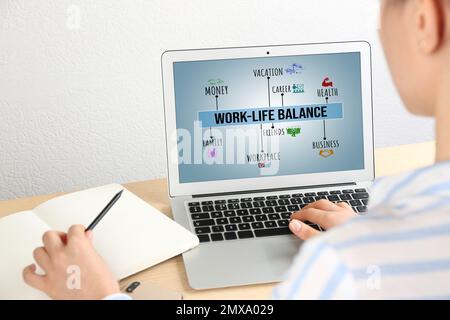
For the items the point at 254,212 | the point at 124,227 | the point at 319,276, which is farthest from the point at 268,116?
the point at 319,276

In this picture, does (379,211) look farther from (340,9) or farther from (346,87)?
(340,9)

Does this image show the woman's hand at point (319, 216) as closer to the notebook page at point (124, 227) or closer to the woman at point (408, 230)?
the notebook page at point (124, 227)

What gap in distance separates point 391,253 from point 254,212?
21.1 inches

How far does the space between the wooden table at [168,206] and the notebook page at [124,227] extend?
2cm

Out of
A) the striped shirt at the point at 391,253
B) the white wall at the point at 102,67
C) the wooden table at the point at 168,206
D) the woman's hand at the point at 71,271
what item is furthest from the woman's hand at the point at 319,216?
the white wall at the point at 102,67

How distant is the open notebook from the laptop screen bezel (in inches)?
4.0

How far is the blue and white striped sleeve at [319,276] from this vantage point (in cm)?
54

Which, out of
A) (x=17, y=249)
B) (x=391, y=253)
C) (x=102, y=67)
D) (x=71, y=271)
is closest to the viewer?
(x=391, y=253)

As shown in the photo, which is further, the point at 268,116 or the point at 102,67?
the point at 102,67

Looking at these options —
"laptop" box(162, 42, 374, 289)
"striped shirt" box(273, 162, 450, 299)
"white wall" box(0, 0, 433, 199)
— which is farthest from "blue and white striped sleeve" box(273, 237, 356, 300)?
"white wall" box(0, 0, 433, 199)

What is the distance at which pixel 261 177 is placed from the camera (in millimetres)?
1158

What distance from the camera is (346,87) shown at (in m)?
1.16

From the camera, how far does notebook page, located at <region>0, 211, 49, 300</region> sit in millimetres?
832

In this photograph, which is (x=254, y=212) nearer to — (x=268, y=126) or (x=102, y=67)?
(x=268, y=126)
